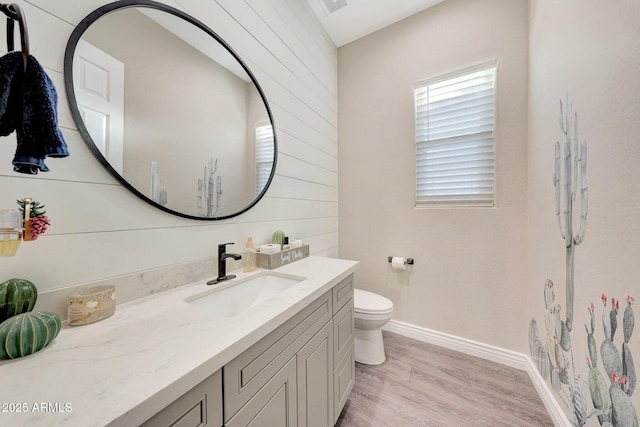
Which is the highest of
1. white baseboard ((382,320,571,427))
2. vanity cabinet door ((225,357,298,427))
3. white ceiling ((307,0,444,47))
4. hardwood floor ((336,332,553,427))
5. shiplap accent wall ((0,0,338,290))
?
white ceiling ((307,0,444,47))

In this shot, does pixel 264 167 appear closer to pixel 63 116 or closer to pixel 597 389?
pixel 63 116

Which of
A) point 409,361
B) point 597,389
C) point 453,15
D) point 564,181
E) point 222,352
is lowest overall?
point 409,361

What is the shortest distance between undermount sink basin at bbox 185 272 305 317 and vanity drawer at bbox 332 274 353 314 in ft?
0.65

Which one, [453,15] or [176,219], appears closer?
[176,219]

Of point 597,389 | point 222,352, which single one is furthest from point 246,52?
point 597,389

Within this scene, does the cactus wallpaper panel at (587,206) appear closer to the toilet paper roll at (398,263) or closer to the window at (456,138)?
the window at (456,138)

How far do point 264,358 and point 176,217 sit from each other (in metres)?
0.70

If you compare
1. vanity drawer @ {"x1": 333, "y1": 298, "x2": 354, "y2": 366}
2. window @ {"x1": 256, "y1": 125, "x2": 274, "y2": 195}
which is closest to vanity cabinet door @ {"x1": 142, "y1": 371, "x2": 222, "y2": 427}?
vanity drawer @ {"x1": 333, "y1": 298, "x2": 354, "y2": 366}

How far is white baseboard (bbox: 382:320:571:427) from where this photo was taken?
1.27 metres

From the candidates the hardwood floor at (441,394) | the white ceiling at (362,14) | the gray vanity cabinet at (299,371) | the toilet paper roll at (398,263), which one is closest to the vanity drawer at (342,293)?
the gray vanity cabinet at (299,371)

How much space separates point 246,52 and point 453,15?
1.76 meters

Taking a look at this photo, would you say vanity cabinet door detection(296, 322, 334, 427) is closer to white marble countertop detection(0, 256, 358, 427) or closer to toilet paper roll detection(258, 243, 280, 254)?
white marble countertop detection(0, 256, 358, 427)

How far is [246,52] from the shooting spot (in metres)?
1.37

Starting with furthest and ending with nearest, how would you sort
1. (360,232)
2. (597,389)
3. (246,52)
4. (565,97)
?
(360,232)
(246,52)
(565,97)
(597,389)
